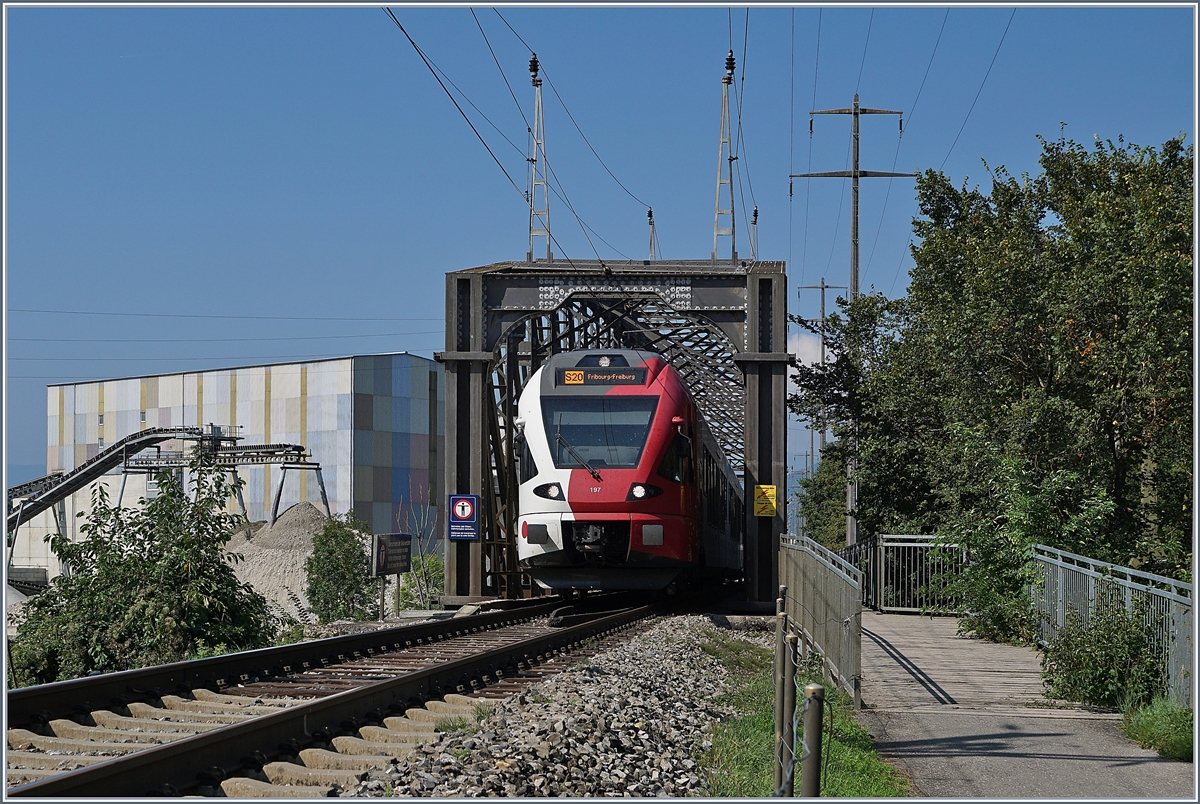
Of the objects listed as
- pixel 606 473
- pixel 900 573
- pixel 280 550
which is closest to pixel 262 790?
pixel 606 473

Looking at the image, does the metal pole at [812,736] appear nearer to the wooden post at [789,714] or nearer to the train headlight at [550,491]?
the wooden post at [789,714]

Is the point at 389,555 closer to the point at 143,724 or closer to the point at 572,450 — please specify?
the point at 572,450

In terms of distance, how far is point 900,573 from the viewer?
78.1ft


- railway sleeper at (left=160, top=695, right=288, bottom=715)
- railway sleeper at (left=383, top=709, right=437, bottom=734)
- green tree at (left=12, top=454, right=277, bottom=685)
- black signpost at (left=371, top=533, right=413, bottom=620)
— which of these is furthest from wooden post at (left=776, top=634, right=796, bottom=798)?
black signpost at (left=371, top=533, right=413, bottom=620)

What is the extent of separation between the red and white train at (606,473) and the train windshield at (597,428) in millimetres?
17

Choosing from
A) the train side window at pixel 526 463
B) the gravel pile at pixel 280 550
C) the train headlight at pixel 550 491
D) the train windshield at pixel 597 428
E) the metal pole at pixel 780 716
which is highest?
the train windshield at pixel 597 428

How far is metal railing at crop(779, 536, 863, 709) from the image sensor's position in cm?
1054

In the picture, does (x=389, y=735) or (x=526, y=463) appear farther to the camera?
(x=526, y=463)

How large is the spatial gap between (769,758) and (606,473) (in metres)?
11.7

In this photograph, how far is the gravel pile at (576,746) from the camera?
21.5 ft

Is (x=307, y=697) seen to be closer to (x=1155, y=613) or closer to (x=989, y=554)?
(x=1155, y=613)

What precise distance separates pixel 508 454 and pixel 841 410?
1113 centimetres

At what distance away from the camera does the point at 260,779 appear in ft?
21.7

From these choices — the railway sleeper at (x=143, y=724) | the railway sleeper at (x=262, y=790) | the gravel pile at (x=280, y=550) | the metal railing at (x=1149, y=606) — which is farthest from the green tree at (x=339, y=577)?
the railway sleeper at (x=262, y=790)
